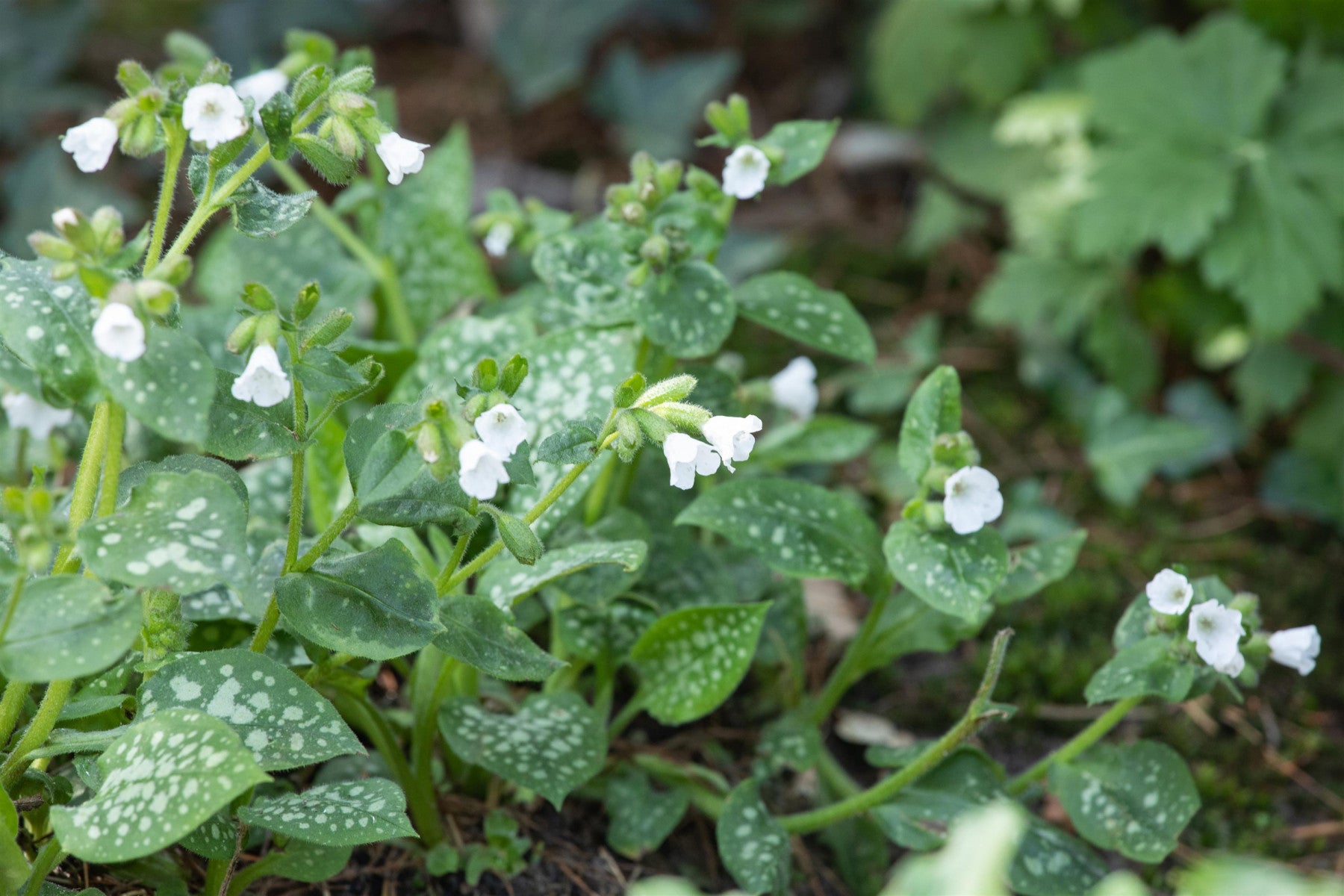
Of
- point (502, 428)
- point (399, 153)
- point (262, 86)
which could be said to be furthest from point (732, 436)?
point (262, 86)

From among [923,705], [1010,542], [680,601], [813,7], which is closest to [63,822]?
[680,601]

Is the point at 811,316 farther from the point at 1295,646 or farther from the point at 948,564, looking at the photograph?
the point at 1295,646

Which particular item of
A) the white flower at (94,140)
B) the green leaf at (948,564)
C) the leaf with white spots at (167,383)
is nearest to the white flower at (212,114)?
the white flower at (94,140)

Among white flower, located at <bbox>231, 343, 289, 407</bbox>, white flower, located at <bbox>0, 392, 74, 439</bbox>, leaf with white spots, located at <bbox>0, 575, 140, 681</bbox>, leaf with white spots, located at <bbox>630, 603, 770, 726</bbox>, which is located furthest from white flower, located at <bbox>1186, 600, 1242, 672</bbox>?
white flower, located at <bbox>0, 392, 74, 439</bbox>

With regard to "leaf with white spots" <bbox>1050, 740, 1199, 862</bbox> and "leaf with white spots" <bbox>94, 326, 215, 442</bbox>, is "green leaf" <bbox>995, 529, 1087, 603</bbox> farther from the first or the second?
"leaf with white spots" <bbox>94, 326, 215, 442</bbox>

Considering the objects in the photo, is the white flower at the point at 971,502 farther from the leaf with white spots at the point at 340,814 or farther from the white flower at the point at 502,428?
the leaf with white spots at the point at 340,814

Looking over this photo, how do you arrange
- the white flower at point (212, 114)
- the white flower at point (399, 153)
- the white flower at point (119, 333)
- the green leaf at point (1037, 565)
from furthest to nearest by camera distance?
the green leaf at point (1037, 565), the white flower at point (399, 153), the white flower at point (212, 114), the white flower at point (119, 333)
